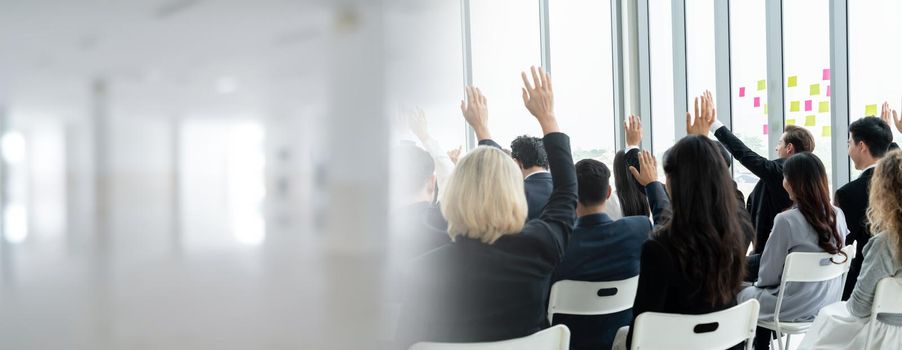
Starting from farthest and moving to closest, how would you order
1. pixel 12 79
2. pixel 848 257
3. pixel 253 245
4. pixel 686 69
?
pixel 686 69 → pixel 848 257 → pixel 253 245 → pixel 12 79

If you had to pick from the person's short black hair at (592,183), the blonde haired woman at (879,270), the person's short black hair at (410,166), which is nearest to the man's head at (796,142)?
the blonde haired woman at (879,270)

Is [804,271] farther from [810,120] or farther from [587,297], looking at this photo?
[810,120]

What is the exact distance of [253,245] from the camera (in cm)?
82

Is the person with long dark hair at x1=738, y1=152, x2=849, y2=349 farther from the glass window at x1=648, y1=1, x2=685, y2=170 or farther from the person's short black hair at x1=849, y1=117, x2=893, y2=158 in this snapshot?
the glass window at x1=648, y1=1, x2=685, y2=170

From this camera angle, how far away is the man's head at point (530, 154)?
2.46 metres

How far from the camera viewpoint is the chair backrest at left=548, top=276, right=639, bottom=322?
6.57 ft

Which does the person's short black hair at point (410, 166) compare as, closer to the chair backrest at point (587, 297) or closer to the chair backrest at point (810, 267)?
the chair backrest at point (587, 297)

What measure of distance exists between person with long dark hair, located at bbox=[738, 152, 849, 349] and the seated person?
28.7 inches

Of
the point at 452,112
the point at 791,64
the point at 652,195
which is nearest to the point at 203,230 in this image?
the point at 452,112

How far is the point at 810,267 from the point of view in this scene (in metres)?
2.41

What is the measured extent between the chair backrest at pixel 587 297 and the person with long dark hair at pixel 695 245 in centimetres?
29

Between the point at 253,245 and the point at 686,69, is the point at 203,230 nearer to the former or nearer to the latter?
the point at 253,245

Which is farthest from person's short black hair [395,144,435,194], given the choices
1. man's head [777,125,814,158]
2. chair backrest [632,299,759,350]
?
man's head [777,125,814,158]

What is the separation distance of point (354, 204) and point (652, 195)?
4.86 feet
